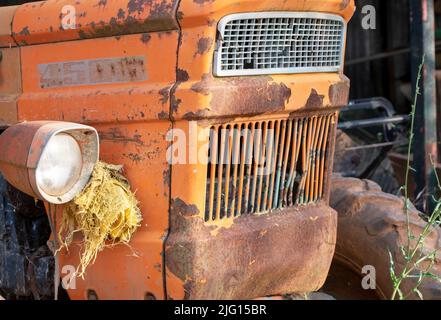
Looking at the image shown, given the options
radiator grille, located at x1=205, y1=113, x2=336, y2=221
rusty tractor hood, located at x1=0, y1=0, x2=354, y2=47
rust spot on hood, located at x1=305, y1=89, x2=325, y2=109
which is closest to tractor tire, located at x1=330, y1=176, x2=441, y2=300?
radiator grille, located at x1=205, y1=113, x2=336, y2=221

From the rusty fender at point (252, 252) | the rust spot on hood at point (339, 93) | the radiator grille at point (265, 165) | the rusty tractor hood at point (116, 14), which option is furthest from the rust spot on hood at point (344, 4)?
the rusty fender at point (252, 252)

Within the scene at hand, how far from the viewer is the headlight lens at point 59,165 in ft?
8.14

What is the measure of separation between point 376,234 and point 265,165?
3.07ft

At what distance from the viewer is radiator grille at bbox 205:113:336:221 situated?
2.66 metres

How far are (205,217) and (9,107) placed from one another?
945 mm

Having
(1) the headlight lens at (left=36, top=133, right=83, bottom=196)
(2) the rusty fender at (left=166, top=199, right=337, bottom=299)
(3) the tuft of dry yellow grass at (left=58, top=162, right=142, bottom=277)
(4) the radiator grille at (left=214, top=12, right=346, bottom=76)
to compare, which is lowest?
(2) the rusty fender at (left=166, top=199, right=337, bottom=299)

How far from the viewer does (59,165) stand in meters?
2.52

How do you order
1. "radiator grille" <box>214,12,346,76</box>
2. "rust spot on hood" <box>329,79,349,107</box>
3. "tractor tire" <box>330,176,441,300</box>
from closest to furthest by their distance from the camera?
"radiator grille" <box>214,12,346,76</box>, "rust spot on hood" <box>329,79,349,107</box>, "tractor tire" <box>330,176,441,300</box>

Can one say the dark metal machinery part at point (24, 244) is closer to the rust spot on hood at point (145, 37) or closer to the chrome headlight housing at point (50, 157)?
the chrome headlight housing at point (50, 157)

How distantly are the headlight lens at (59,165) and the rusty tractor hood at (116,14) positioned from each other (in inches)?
17.5

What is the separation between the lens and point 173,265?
263 cm

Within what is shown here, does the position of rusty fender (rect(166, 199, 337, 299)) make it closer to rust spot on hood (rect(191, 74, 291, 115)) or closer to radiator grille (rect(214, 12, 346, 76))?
rust spot on hood (rect(191, 74, 291, 115))

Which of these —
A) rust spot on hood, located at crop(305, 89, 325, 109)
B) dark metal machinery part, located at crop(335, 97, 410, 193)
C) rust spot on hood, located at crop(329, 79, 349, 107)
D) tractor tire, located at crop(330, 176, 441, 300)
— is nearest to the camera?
rust spot on hood, located at crop(305, 89, 325, 109)
